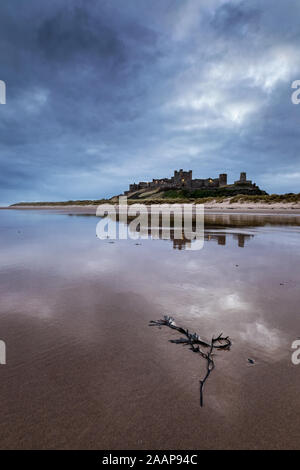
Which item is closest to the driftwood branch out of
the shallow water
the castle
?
the shallow water

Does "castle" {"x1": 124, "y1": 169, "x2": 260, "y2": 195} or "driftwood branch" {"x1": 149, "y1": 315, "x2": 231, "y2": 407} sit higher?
"castle" {"x1": 124, "y1": 169, "x2": 260, "y2": 195}

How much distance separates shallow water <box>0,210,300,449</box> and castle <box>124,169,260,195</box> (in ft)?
342

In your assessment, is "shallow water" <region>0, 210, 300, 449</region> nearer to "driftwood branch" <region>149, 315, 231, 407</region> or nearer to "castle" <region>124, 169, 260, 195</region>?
"driftwood branch" <region>149, 315, 231, 407</region>

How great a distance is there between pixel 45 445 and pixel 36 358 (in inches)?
32.3

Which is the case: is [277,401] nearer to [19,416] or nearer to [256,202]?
[19,416]

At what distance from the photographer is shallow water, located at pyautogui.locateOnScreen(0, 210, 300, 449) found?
1.38 meters

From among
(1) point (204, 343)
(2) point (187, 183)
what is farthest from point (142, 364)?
(2) point (187, 183)

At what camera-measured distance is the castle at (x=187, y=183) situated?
104m

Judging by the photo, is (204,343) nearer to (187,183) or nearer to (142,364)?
(142,364)

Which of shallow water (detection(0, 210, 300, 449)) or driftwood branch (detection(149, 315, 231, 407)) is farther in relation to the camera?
driftwood branch (detection(149, 315, 231, 407))

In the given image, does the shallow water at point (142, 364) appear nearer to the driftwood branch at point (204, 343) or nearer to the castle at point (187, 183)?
the driftwood branch at point (204, 343)

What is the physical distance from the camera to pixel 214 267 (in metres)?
4.96

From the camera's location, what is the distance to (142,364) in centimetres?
195
